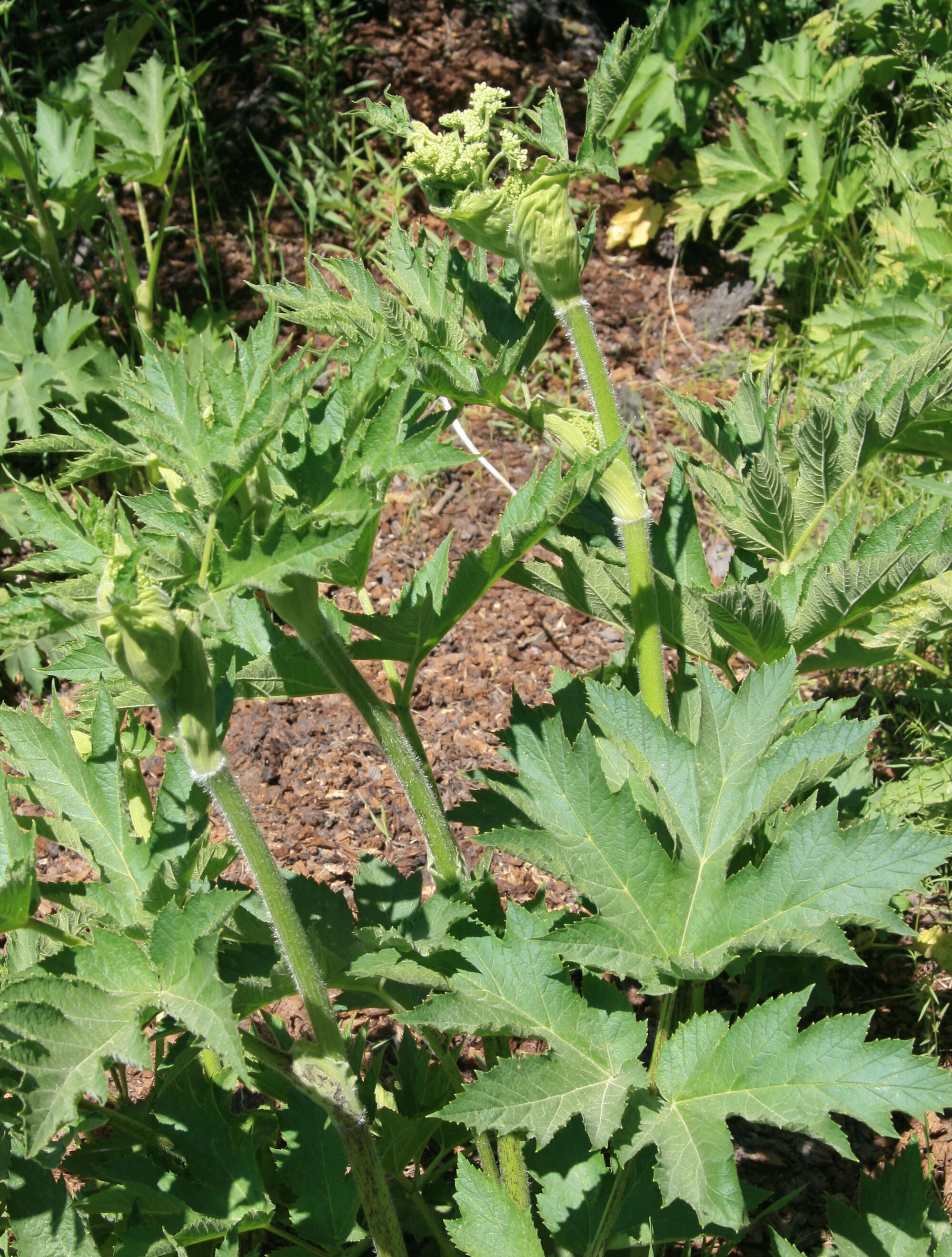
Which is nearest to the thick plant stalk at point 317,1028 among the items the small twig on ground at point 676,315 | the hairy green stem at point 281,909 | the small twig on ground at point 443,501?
the hairy green stem at point 281,909

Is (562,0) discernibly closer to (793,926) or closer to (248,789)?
(248,789)

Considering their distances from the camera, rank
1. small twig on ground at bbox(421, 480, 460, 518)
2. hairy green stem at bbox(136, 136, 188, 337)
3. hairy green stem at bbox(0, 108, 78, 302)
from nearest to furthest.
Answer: hairy green stem at bbox(0, 108, 78, 302)
small twig on ground at bbox(421, 480, 460, 518)
hairy green stem at bbox(136, 136, 188, 337)

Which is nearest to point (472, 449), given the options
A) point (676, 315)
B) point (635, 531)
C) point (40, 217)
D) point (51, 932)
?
point (635, 531)

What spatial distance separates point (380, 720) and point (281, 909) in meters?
0.32

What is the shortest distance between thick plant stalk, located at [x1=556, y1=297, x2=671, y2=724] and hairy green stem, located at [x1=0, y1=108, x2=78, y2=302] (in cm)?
284

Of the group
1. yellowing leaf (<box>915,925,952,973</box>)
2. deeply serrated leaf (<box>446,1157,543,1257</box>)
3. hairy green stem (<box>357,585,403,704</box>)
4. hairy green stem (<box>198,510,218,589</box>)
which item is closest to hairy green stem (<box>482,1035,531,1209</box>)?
deeply serrated leaf (<box>446,1157,543,1257</box>)

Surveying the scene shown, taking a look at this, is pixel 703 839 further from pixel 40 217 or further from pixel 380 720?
pixel 40 217

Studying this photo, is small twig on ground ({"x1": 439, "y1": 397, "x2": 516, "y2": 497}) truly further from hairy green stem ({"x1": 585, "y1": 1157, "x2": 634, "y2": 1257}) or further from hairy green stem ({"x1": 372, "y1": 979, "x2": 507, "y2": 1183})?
hairy green stem ({"x1": 585, "y1": 1157, "x2": 634, "y2": 1257})

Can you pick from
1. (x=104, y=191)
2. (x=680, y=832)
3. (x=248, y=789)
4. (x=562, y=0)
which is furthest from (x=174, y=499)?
(x=562, y=0)

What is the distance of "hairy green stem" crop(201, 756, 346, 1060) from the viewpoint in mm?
1369

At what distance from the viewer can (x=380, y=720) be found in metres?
1.60

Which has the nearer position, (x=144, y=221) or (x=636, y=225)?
(x=144, y=221)

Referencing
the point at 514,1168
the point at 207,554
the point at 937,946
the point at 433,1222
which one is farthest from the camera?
the point at 937,946

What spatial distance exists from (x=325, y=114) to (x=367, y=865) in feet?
13.2
